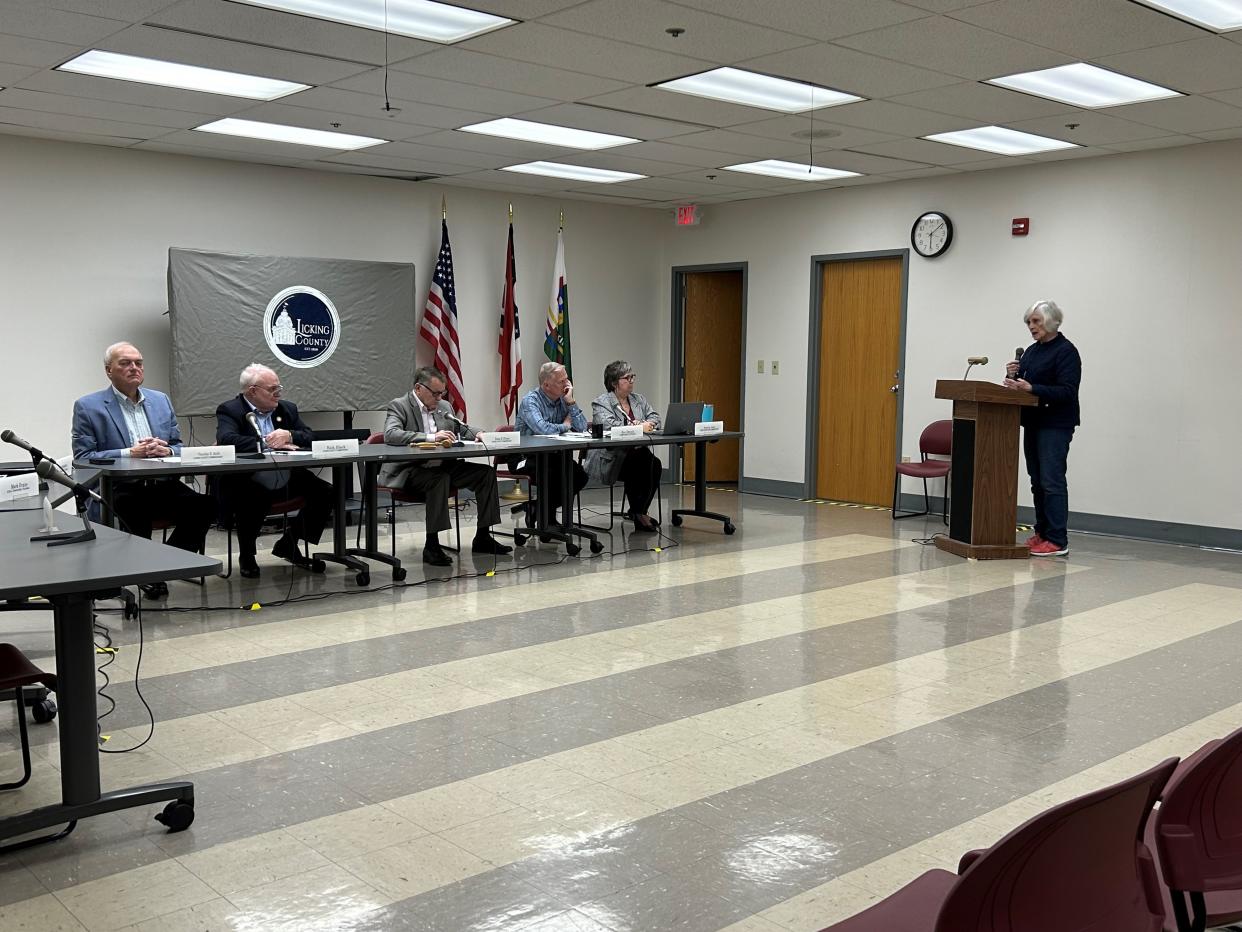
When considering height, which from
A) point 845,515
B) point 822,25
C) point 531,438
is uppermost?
point 822,25

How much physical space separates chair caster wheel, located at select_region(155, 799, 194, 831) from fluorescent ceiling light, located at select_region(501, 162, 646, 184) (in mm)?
6591

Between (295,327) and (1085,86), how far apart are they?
5710 mm

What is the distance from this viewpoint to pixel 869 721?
4.04 metres

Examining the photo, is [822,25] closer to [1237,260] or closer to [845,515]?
[1237,260]

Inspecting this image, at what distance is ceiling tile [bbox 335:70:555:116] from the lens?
6.09m

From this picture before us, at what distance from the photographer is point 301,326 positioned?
28.6 feet

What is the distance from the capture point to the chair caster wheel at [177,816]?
3035 millimetres

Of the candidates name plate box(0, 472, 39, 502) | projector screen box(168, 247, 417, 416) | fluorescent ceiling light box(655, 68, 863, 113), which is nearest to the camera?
name plate box(0, 472, 39, 502)

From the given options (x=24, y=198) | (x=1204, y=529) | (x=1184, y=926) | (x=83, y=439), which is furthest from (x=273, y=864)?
(x=1204, y=529)

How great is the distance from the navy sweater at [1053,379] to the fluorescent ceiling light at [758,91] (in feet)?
7.04

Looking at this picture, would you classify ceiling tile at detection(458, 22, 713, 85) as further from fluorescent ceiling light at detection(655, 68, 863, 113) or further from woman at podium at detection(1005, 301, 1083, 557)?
woman at podium at detection(1005, 301, 1083, 557)

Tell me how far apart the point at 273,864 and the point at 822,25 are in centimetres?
411

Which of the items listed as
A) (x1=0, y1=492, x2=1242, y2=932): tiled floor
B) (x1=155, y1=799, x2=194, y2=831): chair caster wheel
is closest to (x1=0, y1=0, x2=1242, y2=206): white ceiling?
(x1=0, y1=492, x2=1242, y2=932): tiled floor

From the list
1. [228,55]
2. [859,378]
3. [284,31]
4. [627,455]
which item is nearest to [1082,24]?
[284,31]
